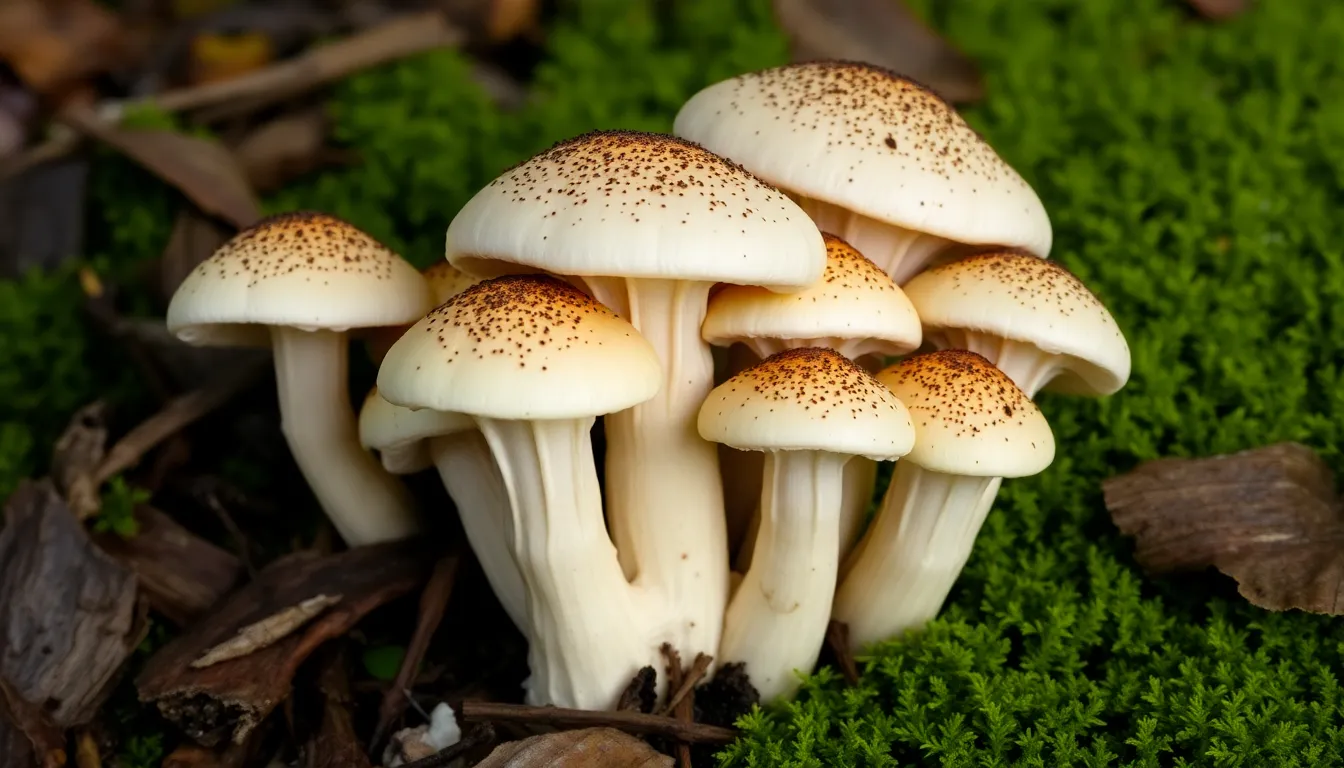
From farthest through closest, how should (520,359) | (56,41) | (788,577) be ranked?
(56,41)
(788,577)
(520,359)

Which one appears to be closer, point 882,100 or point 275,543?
point 882,100

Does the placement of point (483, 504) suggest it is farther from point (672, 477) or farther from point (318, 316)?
point (318, 316)

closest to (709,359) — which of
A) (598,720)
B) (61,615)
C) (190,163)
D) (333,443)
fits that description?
(598,720)

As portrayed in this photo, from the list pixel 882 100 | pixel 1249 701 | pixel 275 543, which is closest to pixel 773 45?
pixel 882 100

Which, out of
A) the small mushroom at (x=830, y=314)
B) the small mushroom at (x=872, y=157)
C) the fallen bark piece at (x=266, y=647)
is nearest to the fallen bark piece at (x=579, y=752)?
the fallen bark piece at (x=266, y=647)

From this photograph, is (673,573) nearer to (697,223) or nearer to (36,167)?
(697,223)

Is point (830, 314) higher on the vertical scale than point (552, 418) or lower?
higher

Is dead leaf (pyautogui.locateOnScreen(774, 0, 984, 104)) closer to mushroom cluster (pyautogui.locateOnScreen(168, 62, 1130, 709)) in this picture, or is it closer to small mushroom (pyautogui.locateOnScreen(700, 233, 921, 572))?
mushroom cluster (pyautogui.locateOnScreen(168, 62, 1130, 709))
